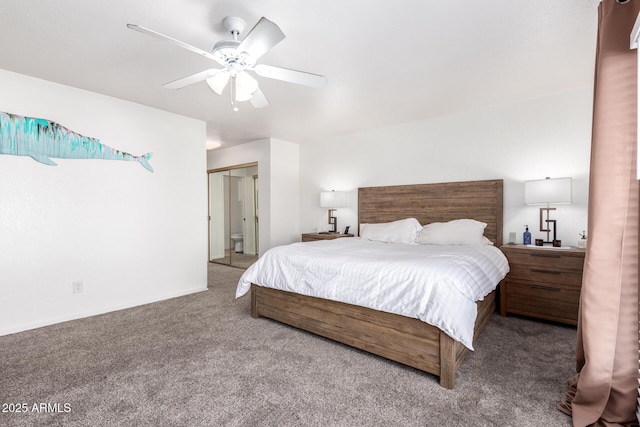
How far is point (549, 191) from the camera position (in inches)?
123

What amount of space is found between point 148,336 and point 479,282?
9.29 feet

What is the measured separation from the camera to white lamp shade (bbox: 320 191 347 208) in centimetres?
501

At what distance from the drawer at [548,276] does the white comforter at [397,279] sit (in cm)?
19

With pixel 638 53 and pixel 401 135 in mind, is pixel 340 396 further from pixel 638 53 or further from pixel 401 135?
pixel 401 135

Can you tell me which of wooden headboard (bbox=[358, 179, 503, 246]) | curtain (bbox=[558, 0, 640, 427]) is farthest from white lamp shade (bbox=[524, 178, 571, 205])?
curtain (bbox=[558, 0, 640, 427])

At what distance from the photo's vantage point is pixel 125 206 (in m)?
3.61

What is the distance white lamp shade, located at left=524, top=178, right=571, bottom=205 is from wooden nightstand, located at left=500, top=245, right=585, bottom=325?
1.66ft

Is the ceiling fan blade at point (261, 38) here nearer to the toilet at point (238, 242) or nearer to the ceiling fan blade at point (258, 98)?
the ceiling fan blade at point (258, 98)

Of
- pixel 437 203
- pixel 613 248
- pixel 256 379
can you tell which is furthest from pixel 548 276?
pixel 256 379

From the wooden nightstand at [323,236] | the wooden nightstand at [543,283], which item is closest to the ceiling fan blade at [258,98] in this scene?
the wooden nightstand at [323,236]

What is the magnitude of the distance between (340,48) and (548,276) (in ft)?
9.56

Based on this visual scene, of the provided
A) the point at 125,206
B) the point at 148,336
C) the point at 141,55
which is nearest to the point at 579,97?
the point at 141,55

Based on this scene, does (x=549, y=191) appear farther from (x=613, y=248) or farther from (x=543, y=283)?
(x=613, y=248)

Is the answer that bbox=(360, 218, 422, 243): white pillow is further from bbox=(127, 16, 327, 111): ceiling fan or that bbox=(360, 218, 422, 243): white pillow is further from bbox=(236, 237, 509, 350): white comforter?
bbox=(127, 16, 327, 111): ceiling fan
